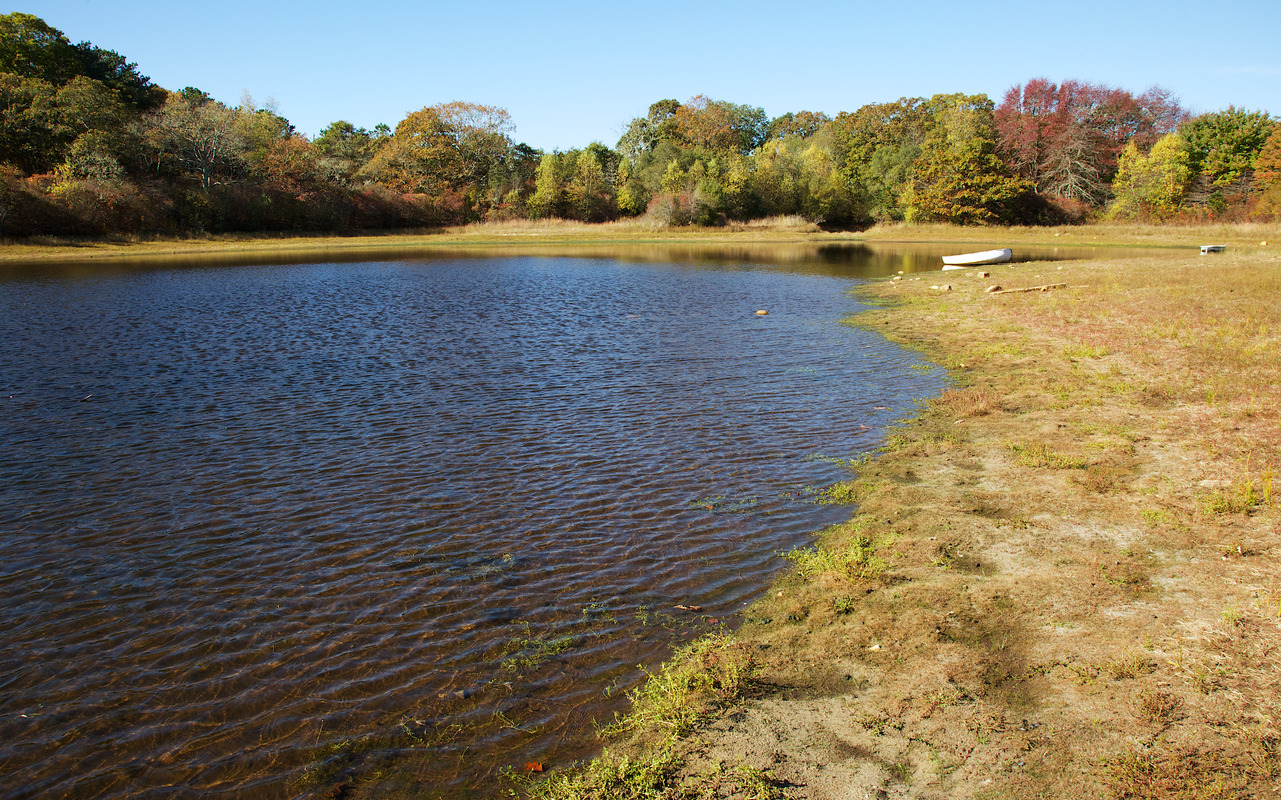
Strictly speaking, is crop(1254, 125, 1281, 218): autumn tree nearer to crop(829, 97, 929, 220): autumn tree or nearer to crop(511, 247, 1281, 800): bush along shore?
crop(829, 97, 929, 220): autumn tree

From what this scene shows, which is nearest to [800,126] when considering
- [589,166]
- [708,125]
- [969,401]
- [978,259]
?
[708,125]

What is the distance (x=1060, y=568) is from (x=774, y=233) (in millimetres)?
74852

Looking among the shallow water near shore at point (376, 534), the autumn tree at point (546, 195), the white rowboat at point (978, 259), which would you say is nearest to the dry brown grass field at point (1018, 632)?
the shallow water near shore at point (376, 534)

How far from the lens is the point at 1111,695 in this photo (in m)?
4.73

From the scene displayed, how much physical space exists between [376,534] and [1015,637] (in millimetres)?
6408

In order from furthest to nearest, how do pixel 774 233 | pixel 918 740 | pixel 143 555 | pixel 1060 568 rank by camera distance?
pixel 774 233
pixel 143 555
pixel 1060 568
pixel 918 740

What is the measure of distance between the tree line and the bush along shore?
62.3m

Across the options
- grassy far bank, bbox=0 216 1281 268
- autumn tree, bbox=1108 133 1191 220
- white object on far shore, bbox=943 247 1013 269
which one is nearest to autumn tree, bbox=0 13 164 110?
grassy far bank, bbox=0 216 1281 268

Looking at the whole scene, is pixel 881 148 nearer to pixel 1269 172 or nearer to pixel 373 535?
pixel 1269 172

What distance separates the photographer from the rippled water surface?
5.07 meters

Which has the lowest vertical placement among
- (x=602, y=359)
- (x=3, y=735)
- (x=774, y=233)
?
(x=3, y=735)

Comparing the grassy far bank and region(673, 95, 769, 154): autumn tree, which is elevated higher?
region(673, 95, 769, 154): autumn tree

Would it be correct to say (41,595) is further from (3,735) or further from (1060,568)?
(1060,568)

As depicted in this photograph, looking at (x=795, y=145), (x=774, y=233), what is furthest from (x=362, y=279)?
(x=795, y=145)
